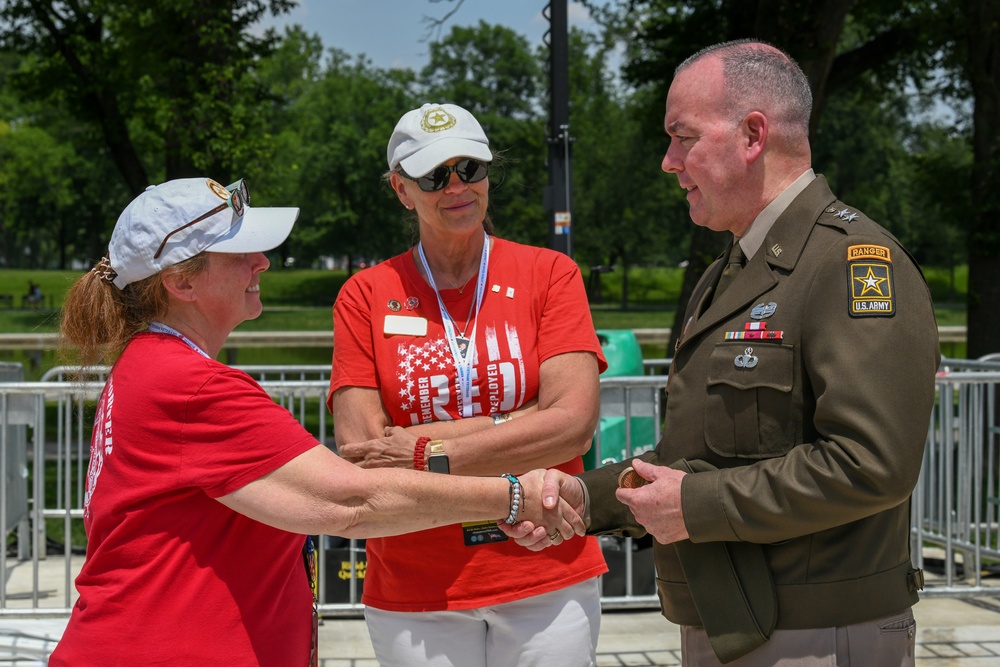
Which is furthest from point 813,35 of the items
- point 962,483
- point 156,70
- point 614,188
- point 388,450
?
point 614,188

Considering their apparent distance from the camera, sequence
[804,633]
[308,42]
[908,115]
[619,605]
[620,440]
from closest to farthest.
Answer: [804,633] < [619,605] < [620,440] < [308,42] < [908,115]

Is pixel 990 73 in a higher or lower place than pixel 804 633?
higher

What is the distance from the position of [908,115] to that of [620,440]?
53448 millimetres

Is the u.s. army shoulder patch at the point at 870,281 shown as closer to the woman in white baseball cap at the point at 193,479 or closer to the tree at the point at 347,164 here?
the woman in white baseball cap at the point at 193,479

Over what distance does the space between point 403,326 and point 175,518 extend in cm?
101

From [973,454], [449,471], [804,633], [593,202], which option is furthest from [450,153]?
[593,202]

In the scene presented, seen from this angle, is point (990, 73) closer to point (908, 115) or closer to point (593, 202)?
point (593, 202)

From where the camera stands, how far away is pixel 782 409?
6.94ft

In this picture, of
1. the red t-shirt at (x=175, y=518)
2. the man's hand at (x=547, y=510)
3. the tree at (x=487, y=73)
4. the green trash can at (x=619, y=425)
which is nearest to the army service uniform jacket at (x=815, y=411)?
the man's hand at (x=547, y=510)

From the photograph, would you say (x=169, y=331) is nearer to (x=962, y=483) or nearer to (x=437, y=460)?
(x=437, y=460)

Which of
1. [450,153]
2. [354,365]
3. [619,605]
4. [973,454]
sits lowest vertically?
[619,605]

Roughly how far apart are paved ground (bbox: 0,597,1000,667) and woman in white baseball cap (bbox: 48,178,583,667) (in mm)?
3306

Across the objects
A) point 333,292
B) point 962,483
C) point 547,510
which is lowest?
point 962,483

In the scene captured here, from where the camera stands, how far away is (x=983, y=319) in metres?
11.5
